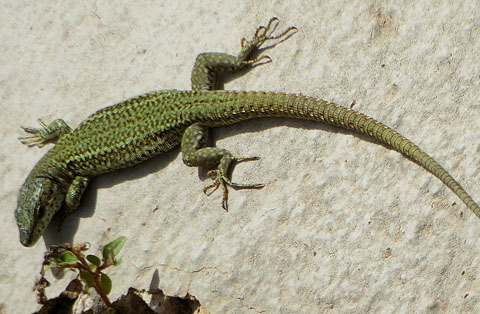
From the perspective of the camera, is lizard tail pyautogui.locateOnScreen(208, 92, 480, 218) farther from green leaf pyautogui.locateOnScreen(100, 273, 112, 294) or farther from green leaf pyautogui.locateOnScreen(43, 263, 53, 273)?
green leaf pyautogui.locateOnScreen(43, 263, 53, 273)

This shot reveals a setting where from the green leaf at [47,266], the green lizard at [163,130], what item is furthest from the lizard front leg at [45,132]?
the green leaf at [47,266]

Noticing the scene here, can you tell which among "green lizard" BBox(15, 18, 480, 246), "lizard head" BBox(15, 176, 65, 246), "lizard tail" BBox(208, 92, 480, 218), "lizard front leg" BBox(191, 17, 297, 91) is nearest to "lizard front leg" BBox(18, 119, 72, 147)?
"green lizard" BBox(15, 18, 480, 246)

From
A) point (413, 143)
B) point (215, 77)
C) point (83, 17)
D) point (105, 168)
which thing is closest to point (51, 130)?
point (105, 168)

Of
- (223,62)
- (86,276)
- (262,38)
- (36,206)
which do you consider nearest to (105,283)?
(86,276)

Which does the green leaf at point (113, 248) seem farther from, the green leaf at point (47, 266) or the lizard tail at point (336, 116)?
the lizard tail at point (336, 116)

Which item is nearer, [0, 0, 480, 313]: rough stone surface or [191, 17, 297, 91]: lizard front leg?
[0, 0, 480, 313]: rough stone surface

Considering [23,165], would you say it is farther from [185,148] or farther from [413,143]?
[413,143]

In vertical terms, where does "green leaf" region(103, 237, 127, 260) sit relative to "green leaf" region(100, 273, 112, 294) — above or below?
above
